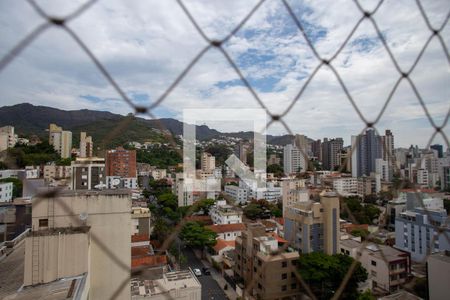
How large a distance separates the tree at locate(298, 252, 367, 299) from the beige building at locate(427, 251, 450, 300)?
2.85 feet

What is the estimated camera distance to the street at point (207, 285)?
196 inches

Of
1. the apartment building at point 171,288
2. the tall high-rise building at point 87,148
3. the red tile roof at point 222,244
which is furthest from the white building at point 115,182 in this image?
the red tile roof at point 222,244

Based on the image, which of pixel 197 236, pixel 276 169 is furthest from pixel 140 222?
pixel 276 169

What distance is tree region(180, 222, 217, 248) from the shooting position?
663 cm

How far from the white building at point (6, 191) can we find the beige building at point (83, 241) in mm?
6712

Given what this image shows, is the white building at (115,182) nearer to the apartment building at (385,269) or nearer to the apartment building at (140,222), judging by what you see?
the apartment building at (140,222)

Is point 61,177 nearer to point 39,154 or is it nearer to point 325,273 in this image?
point 39,154

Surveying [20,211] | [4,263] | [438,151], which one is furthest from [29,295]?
[20,211]

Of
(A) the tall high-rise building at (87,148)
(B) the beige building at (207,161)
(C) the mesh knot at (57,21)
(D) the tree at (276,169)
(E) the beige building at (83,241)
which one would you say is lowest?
(E) the beige building at (83,241)

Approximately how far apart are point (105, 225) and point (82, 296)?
2.19 ft

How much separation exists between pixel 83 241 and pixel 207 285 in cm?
422

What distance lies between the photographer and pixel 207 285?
5.44 metres

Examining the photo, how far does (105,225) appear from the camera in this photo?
2033 mm

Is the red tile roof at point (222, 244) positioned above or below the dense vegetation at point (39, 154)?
below
